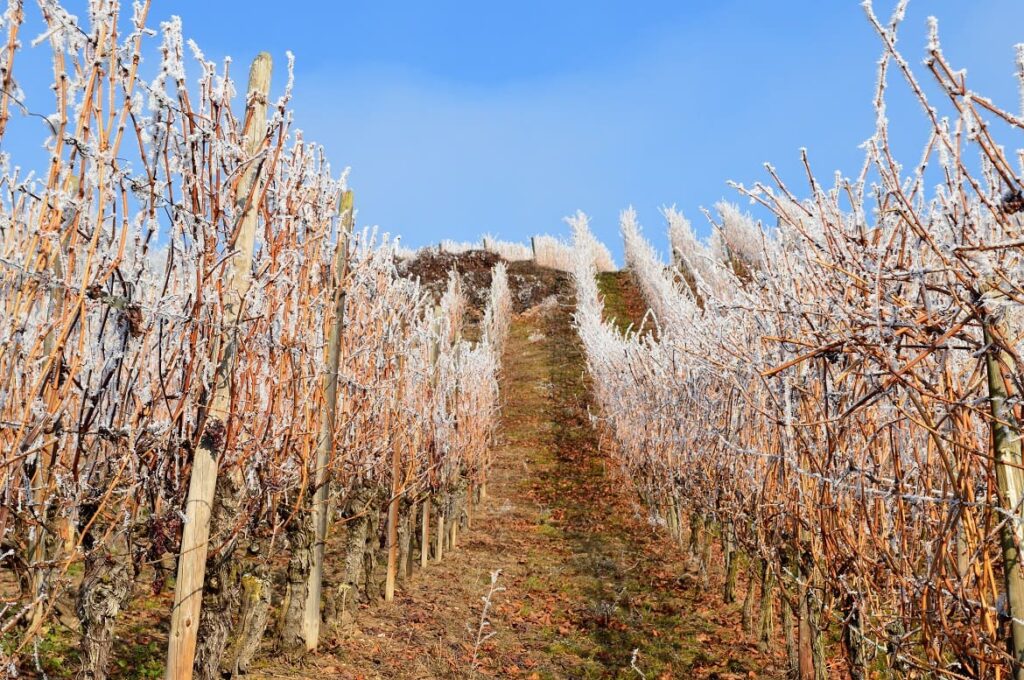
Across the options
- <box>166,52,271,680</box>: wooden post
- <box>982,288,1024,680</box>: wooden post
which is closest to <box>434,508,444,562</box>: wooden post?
<box>166,52,271,680</box>: wooden post

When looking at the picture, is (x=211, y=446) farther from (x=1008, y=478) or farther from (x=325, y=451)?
(x=1008, y=478)

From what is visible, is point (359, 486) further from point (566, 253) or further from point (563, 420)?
point (566, 253)

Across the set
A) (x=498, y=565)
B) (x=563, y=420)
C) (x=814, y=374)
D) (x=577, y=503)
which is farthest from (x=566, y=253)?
(x=814, y=374)

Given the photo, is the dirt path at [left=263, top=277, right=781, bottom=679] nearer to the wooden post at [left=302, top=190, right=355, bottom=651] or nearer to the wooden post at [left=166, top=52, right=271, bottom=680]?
the wooden post at [left=302, top=190, right=355, bottom=651]

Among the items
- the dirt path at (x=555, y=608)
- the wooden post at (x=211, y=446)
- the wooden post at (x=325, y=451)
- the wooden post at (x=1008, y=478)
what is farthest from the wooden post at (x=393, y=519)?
the wooden post at (x=1008, y=478)

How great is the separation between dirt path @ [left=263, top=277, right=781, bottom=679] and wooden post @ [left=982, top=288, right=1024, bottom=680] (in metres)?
4.96

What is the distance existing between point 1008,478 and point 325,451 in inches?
195

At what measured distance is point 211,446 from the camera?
139 inches

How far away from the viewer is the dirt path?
7.39 meters

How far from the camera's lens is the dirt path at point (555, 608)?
7.39 metres

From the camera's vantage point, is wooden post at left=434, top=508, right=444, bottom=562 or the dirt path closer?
the dirt path

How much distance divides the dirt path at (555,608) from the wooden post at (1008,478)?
4.96 m

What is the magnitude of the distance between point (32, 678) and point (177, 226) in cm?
374

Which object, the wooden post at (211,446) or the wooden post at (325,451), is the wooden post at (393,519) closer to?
the wooden post at (325,451)
